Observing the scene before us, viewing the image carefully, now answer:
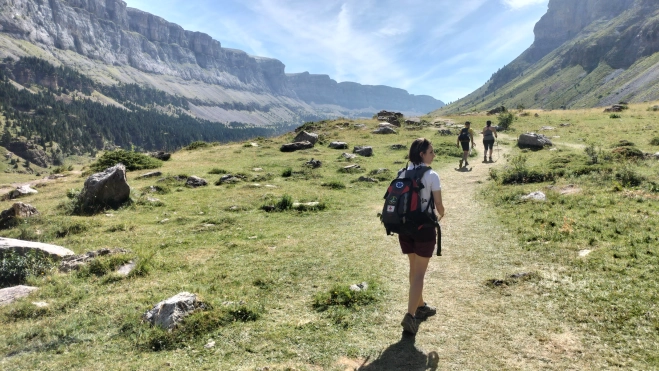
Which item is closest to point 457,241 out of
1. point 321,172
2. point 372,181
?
point 372,181

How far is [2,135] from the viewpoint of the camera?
584 feet

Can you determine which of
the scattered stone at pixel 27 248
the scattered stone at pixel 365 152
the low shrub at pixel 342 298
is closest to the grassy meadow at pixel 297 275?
the low shrub at pixel 342 298

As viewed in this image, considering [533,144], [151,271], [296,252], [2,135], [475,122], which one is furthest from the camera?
[2,135]

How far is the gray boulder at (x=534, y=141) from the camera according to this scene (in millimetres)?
30938

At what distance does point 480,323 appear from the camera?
23.0 ft

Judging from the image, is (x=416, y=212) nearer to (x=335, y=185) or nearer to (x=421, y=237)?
(x=421, y=237)

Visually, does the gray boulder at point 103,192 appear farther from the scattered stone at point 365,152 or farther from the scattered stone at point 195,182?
the scattered stone at point 365,152

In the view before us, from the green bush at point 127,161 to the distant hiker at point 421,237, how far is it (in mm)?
29301

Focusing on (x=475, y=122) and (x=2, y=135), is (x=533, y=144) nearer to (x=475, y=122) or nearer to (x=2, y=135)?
(x=475, y=122)

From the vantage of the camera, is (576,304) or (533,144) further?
(533,144)

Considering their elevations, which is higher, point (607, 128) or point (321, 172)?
point (607, 128)

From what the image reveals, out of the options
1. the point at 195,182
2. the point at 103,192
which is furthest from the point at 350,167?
the point at 103,192

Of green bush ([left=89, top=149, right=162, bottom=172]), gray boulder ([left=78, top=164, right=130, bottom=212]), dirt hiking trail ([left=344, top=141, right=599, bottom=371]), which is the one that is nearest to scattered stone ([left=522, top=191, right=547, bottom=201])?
dirt hiking trail ([left=344, top=141, right=599, bottom=371])

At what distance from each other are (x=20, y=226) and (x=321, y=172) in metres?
17.7
